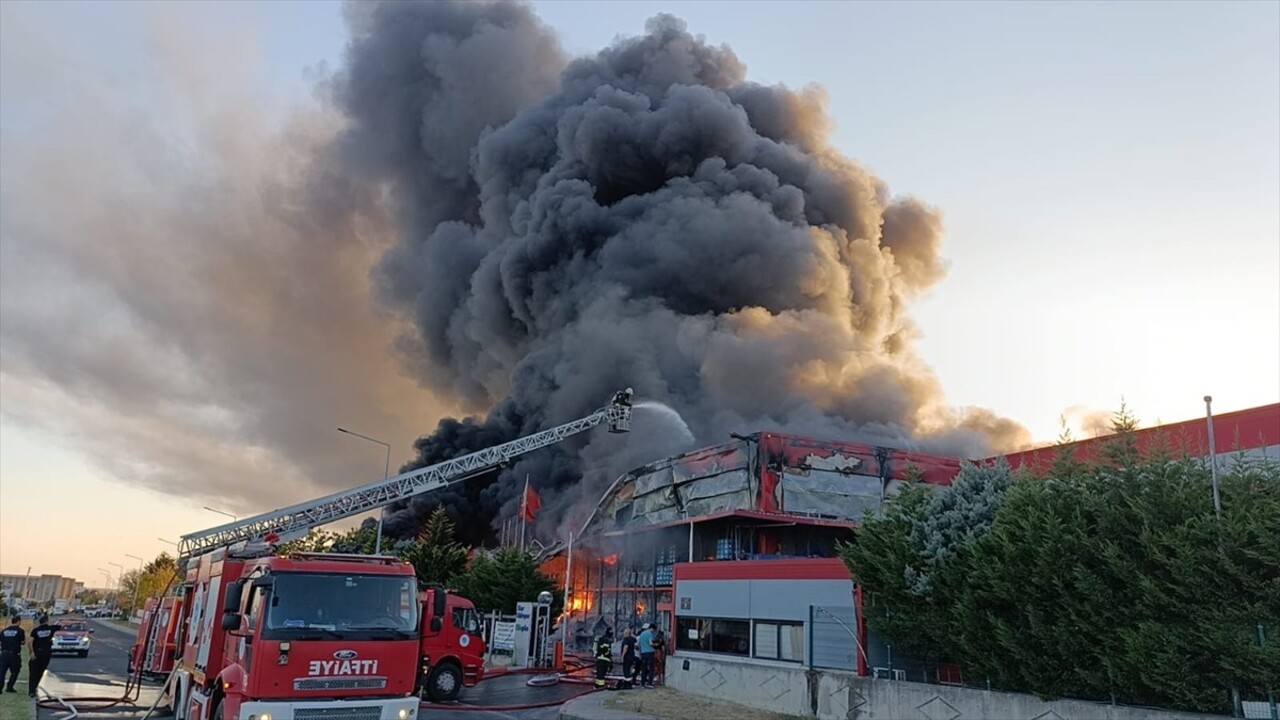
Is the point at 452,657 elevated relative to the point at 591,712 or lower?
elevated

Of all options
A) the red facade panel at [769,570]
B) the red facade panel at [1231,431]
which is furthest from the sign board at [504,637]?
the red facade panel at [1231,431]

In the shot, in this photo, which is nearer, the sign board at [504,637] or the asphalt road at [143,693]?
the asphalt road at [143,693]

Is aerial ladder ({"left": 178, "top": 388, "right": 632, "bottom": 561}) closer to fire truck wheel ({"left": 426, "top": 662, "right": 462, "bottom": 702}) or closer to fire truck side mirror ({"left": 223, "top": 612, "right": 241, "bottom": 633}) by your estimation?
fire truck wheel ({"left": 426, "top": 662, "right": 462, "bottom": 702})

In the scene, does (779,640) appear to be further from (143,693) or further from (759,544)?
(759,544)

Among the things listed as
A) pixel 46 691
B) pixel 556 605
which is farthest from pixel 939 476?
pixel 46 691

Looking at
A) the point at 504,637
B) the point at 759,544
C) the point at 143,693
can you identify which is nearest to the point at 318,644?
the point at 143,693

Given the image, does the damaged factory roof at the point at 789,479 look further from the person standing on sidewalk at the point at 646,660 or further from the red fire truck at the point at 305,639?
the red fire truck at the point at 305,639

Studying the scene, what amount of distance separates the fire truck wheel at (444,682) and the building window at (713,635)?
5.42 metres

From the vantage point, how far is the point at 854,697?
14.0m

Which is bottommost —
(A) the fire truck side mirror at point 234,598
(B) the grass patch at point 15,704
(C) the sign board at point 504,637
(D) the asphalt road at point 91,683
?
(D) the asphalt road at point 91,683

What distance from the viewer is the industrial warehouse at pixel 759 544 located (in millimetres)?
16125

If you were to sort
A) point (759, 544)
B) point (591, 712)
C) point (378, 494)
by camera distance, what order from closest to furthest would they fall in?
point (591, 712) < point (759, 544) < point (378, 494)

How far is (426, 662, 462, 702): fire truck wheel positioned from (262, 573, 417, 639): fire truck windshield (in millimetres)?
8707

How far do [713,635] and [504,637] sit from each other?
35.3 feet
